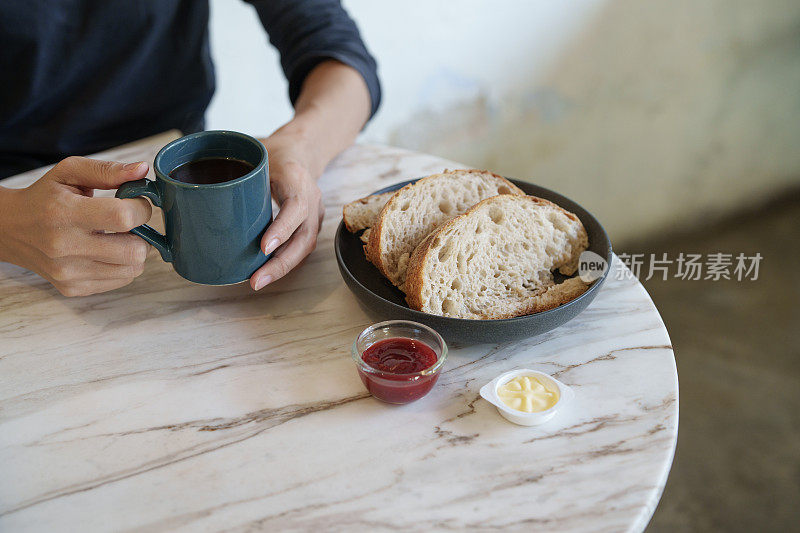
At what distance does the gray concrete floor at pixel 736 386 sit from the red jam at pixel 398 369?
4.36 feet

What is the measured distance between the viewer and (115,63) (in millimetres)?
1633

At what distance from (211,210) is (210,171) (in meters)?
0.09

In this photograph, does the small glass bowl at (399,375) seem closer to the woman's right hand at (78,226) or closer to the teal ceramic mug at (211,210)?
the teal ceramic mug at (211,210)

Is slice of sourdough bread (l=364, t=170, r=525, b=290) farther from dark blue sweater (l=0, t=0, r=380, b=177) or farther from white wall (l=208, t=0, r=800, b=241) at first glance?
white wall (l=208, t=0, r=800, b=241)

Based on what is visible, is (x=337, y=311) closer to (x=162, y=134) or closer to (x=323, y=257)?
(x=323, y=257)

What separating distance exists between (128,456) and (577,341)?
688mm

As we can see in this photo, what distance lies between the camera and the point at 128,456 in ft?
3.00

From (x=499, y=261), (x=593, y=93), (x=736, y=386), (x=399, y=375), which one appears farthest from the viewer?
(x=593, y=93)

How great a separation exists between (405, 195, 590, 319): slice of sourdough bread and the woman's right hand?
0.44 m

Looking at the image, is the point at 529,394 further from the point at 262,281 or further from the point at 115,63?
the point at 115,63

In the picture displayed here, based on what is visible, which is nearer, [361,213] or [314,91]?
[361,213]

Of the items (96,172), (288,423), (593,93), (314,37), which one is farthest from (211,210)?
(593,93)

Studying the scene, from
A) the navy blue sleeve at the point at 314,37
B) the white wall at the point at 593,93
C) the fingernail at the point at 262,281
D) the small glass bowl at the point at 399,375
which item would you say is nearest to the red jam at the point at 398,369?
the small glass bowl at the point at 399,375

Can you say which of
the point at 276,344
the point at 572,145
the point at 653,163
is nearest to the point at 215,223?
the point at 276,344
